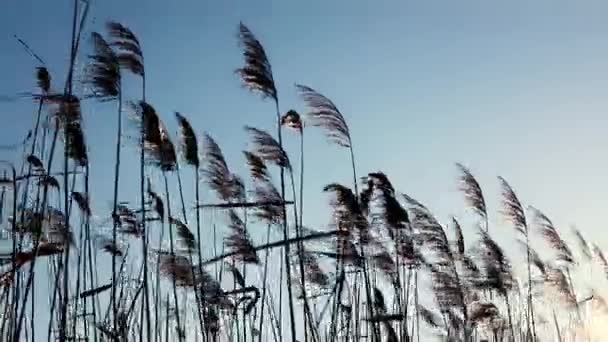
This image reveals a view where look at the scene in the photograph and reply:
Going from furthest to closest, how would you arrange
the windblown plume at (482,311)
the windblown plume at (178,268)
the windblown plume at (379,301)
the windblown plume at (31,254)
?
the windblown plume at (482,311) < the windblown plume at (178,268) < the windblown plume at (379,301) < the windblown plume at (31,254)

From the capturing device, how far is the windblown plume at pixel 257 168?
771 centimetres

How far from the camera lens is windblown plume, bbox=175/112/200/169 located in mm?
7723

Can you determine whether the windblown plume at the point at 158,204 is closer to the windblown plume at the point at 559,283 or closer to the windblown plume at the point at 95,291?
the windblown plume at the point at 95,291

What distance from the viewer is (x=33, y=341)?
262 inches

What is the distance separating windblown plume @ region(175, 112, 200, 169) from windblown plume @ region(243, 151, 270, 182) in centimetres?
52

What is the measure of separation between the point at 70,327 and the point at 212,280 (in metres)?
1.60

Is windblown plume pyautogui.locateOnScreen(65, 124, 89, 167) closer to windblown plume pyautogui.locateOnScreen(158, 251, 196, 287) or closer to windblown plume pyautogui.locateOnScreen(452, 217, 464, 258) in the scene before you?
windblown plume pyautogui.locateOnScreen(158, 251, 196, 287)

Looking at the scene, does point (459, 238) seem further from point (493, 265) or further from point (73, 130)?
point (73, 130)

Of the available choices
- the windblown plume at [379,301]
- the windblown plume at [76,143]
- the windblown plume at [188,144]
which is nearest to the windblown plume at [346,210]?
the windblown plume at [379,301]

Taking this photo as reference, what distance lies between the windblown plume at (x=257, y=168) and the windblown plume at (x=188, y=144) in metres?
0.52

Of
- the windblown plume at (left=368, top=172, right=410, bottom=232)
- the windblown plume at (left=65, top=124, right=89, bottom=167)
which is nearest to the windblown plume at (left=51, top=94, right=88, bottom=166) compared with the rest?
the windblown plume at (left=65, top=124, right=89, bottom=167)

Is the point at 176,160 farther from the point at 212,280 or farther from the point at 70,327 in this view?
the point at 70,327

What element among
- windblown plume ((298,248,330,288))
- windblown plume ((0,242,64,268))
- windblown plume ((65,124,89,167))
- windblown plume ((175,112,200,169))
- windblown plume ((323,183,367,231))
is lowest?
windblown plume ((0,242,64,268))

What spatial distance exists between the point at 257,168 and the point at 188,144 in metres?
0.70
